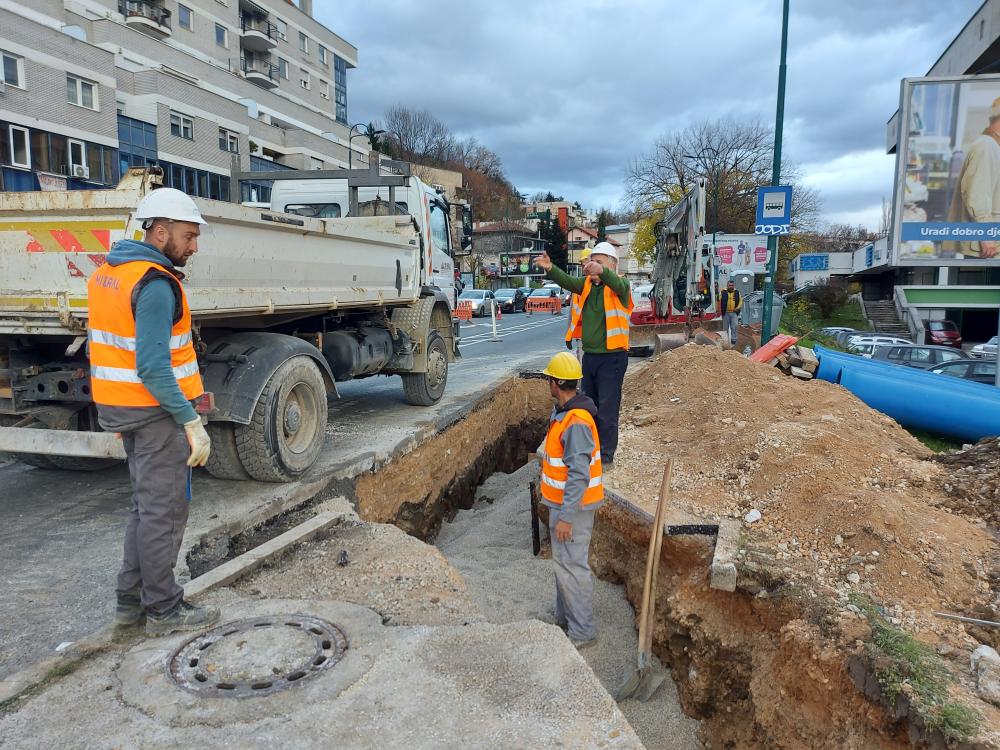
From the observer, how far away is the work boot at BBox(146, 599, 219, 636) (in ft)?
10.1

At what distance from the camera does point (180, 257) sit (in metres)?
3.15

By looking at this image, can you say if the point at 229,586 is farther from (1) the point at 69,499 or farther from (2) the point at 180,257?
(1) the point at 69,499

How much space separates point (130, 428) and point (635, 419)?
5.92 meters

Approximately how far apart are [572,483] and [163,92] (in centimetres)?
2936

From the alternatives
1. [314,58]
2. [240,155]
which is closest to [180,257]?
[240,155]

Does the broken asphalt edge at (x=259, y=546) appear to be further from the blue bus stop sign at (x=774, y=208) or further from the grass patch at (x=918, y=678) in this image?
the blue bus stop sign at (x=774, y=208)

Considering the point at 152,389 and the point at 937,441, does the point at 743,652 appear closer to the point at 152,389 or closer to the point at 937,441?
the point at 152,389

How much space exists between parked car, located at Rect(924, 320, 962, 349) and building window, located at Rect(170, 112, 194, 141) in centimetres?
3070

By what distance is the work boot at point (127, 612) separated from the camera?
10.2ft

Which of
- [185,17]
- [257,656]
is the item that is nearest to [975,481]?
[257,656]

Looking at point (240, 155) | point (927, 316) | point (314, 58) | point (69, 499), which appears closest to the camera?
point (69, 499)

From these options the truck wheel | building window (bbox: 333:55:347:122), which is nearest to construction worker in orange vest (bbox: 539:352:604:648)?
the truck wheel

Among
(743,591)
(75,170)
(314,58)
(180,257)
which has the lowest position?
(743,591)

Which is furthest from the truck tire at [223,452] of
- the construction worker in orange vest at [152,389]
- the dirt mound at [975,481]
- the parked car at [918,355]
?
the parked car at [918,355]
